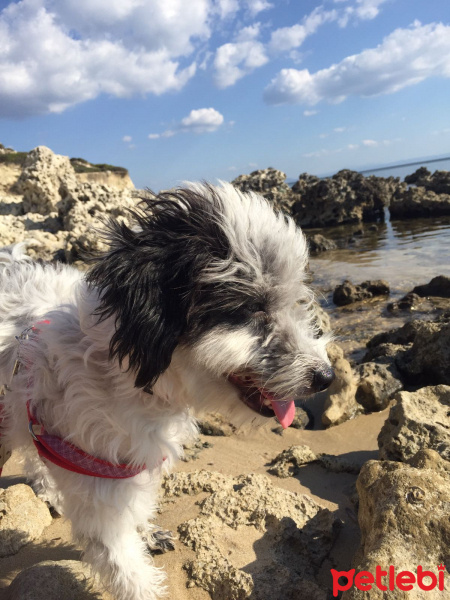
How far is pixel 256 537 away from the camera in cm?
270

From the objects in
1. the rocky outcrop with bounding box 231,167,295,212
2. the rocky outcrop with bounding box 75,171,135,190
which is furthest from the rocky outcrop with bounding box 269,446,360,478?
Answer: the rocky outcrop with bounding box 75,171,135,190

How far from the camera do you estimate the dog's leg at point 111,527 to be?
218cm

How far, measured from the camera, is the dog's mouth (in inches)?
77.7

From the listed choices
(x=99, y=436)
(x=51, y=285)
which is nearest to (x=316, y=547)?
(x=99, y=436)

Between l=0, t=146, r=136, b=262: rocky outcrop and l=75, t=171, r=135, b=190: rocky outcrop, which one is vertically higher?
l=75, t=171, r=135, b=190: rocky outcrop

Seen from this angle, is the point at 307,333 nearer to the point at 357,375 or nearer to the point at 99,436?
the point at 99,436

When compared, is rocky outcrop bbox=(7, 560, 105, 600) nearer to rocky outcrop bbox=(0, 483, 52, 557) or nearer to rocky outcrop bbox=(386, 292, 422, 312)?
rocky outcrop bbox=(0, 483, 52, 557)

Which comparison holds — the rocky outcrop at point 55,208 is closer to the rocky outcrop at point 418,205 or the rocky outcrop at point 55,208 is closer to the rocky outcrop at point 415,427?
the rocky outcrop at point 415,427

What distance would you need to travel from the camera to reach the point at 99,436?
2.12 metres

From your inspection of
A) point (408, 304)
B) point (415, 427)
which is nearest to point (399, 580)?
point (415, 427)

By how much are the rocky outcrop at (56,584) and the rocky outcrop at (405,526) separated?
1428mm

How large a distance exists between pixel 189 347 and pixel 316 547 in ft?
5.04

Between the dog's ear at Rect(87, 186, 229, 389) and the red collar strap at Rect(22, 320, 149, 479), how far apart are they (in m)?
0.53

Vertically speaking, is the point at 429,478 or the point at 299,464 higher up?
the point at 429,478
